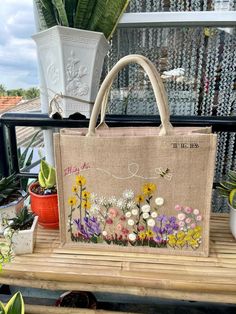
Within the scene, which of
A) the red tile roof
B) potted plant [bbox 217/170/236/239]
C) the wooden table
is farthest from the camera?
the red tile roof

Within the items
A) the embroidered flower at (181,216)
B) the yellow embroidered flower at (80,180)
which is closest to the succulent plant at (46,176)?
the yellow embroidered flower at (80,180)

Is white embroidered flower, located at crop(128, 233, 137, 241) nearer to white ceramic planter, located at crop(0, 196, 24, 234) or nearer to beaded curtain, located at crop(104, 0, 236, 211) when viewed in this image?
white ceramic planter, located at crop(0, 196, 24, 234)

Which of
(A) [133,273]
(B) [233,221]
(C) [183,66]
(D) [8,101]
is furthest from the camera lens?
(D) [8,101]

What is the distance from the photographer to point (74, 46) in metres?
0.67

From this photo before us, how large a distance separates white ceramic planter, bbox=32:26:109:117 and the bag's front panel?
6.7 inches

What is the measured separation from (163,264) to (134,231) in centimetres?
9

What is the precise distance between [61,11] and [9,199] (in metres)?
0.48

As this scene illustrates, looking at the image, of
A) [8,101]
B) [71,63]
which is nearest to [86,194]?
[71,63]

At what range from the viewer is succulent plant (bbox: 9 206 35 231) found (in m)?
0.63

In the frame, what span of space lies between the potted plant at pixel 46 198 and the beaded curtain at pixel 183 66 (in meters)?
0.39

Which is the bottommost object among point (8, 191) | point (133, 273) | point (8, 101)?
point (133, 273)

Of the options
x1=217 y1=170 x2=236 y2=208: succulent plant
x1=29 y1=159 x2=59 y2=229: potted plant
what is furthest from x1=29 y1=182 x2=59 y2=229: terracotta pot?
x1=217 y1=170 x2=236 y2=208: succulent plant

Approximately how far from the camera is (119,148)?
1.88 ft

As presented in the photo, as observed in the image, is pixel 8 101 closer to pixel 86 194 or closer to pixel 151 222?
pixel 86 194
